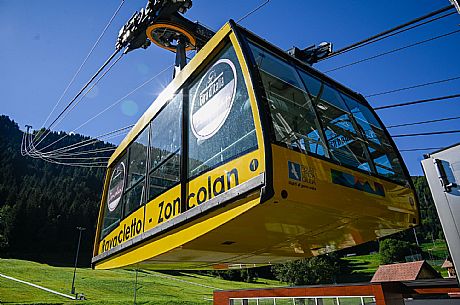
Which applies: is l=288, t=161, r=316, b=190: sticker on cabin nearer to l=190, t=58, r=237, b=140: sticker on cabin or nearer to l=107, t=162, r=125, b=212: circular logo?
l=190, t=58, r=237, b=140: sticker on cabin

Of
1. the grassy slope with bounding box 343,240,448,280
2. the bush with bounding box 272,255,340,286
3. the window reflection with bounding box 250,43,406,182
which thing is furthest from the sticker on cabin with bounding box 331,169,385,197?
the grassy slope with bounding box 343,240,448,280

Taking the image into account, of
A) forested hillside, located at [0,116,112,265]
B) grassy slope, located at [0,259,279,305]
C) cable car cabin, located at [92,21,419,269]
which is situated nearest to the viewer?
cable car cabin, located at [92,21,419,269]

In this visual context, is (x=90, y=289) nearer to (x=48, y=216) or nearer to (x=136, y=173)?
(x=136, y=173)

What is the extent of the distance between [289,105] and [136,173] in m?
2.39

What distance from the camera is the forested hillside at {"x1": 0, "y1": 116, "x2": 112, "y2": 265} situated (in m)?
65.4

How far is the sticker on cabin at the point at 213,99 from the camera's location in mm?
2800

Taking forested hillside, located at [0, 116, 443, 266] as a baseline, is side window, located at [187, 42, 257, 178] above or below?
below

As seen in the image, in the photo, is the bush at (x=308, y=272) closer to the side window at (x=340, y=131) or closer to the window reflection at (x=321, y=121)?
the window reflection at (x=321, y=121)

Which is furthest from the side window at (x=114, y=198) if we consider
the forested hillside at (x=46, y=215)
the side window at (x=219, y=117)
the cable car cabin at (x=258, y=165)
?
the forested hillside at (x=46, y=215)

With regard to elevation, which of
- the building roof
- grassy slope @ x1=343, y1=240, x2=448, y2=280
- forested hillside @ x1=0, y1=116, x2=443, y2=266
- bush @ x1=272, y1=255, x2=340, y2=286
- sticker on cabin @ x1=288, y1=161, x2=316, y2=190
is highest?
forested hillside @ x1=0, y1=116, x2=443, y2=266

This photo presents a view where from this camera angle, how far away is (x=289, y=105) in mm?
2877

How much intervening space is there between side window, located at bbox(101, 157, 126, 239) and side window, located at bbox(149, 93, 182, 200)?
1.22 m

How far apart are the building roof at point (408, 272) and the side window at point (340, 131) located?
118 feet

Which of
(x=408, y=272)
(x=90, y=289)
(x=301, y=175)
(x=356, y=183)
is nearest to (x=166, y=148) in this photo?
(x=301, y=175)
